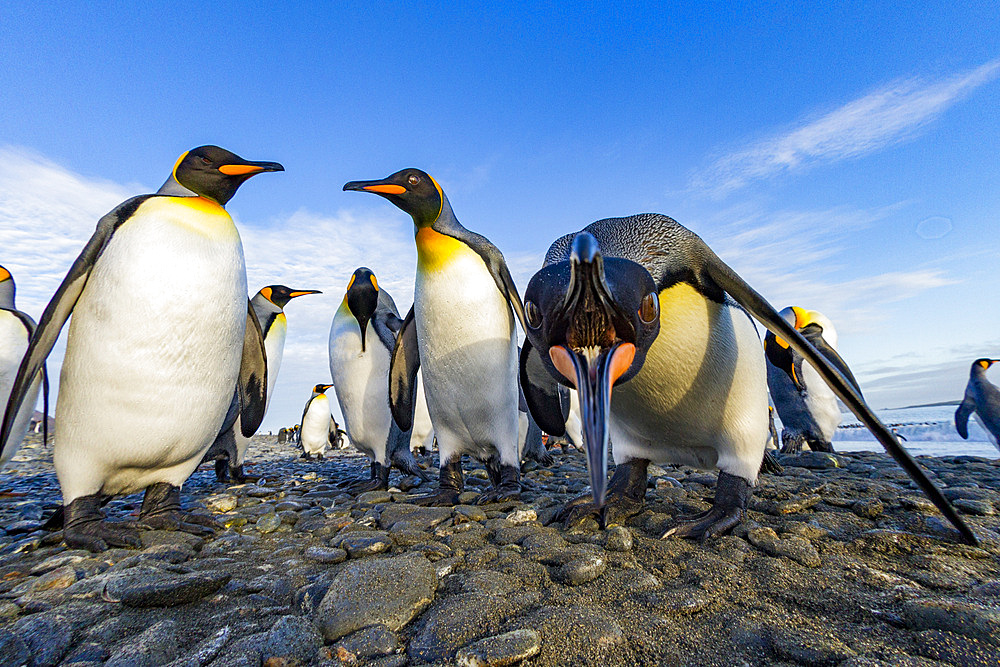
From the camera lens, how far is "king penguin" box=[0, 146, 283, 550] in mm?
2900

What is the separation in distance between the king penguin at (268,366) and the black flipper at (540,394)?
3332mm

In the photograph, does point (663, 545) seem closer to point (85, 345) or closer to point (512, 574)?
point (512, 574)

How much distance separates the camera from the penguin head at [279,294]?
285 inches

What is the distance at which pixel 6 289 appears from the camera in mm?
5285

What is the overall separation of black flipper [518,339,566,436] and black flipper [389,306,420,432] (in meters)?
1.50

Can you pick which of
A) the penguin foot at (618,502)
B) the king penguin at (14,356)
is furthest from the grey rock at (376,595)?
the king penguin at (14,356)

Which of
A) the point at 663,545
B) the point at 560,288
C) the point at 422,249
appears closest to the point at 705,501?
the point at 663,545

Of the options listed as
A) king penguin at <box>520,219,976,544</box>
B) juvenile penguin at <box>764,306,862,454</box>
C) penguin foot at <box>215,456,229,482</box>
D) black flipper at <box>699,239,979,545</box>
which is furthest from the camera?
juvenile penguin at <box>764,306,862,454</box>

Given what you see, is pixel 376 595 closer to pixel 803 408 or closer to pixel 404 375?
pixel 404 375

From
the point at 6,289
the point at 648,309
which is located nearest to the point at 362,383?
the point at 6,289

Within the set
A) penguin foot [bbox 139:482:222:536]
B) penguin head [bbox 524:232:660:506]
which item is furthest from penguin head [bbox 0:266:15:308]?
penguin head [bbox 524:232:660:506]

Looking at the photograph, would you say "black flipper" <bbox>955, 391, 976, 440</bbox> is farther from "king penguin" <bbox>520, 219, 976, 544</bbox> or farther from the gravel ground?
"king penguin" <bbox>520, 219, 976, 544</bbox>

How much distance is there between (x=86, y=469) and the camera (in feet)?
9.63

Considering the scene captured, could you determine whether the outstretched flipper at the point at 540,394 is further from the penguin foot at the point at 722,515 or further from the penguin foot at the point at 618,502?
the penguin foot at the point at 722,515
